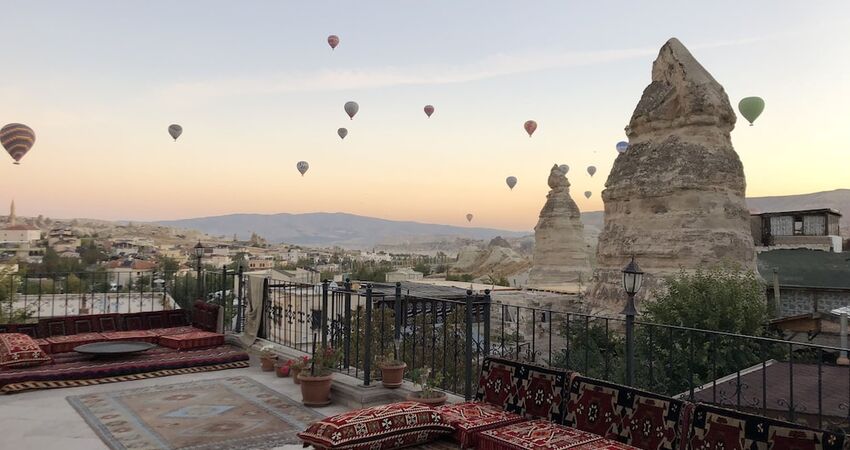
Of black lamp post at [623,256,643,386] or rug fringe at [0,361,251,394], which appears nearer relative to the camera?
black lamp post at [623,256,643,386]

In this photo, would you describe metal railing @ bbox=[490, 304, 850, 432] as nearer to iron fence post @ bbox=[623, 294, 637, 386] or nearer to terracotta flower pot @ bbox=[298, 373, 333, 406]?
iron fence post @ bbox=[623, 294, 637, 386]

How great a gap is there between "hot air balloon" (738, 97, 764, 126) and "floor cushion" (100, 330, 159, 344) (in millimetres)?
24975

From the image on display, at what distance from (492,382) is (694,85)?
2064 centimetres

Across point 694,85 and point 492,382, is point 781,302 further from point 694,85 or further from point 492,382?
point 492,382

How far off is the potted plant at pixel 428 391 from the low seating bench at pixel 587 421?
1.83ft

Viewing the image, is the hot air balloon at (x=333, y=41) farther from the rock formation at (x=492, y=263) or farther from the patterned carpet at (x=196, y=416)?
the rock formation at (x=492, y=263)

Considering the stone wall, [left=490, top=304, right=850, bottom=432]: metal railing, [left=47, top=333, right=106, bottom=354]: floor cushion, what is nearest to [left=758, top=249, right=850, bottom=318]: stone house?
the stone wall

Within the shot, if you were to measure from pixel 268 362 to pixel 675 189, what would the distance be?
58.2 ft

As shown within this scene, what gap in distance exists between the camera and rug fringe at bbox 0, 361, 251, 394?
7.66 m

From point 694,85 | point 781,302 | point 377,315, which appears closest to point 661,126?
point 694,85

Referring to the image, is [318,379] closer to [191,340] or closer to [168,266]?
[191,340]

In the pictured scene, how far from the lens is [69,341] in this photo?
978cm

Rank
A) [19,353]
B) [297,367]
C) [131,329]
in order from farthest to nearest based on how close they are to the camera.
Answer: [131,329], [19,353], [297,367]

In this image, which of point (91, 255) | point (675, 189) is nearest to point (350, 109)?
point (675, 189)
